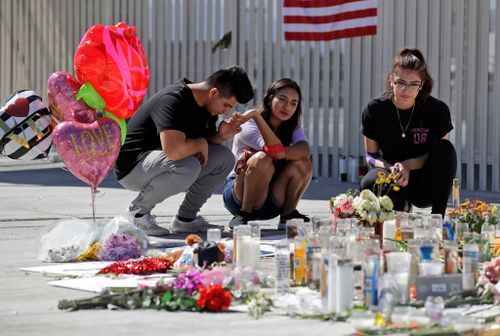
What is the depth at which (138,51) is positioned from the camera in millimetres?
7395

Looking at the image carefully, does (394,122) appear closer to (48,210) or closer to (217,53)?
(48,210)

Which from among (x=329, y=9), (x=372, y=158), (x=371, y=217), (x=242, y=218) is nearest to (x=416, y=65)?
(x=372, y=158)

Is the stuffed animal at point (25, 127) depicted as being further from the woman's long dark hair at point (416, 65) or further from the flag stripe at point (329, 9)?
the flag stripe at point (329, 9)

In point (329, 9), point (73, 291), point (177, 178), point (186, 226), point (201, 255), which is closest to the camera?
point (73, 291)

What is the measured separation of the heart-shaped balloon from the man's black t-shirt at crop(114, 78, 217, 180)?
972 millimetres

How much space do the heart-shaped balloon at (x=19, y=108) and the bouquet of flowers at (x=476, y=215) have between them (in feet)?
9.01

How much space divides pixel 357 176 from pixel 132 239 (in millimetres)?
6253

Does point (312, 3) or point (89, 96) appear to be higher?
point (312, 3)

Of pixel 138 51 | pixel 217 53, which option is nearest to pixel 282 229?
pixel 138 51

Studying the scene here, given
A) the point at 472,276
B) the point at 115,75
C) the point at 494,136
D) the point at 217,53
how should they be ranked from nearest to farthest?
the point at 472,276 < the point at 115,75 < the point at 494,136 < the point at 217,53

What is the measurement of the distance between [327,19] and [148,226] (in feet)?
18.8

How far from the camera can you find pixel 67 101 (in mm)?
7035

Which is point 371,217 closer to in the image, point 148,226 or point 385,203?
point 385,203

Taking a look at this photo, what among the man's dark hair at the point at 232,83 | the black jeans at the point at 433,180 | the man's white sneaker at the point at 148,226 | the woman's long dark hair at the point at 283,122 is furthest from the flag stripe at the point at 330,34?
the man's white sneaker at the point at 148,226
